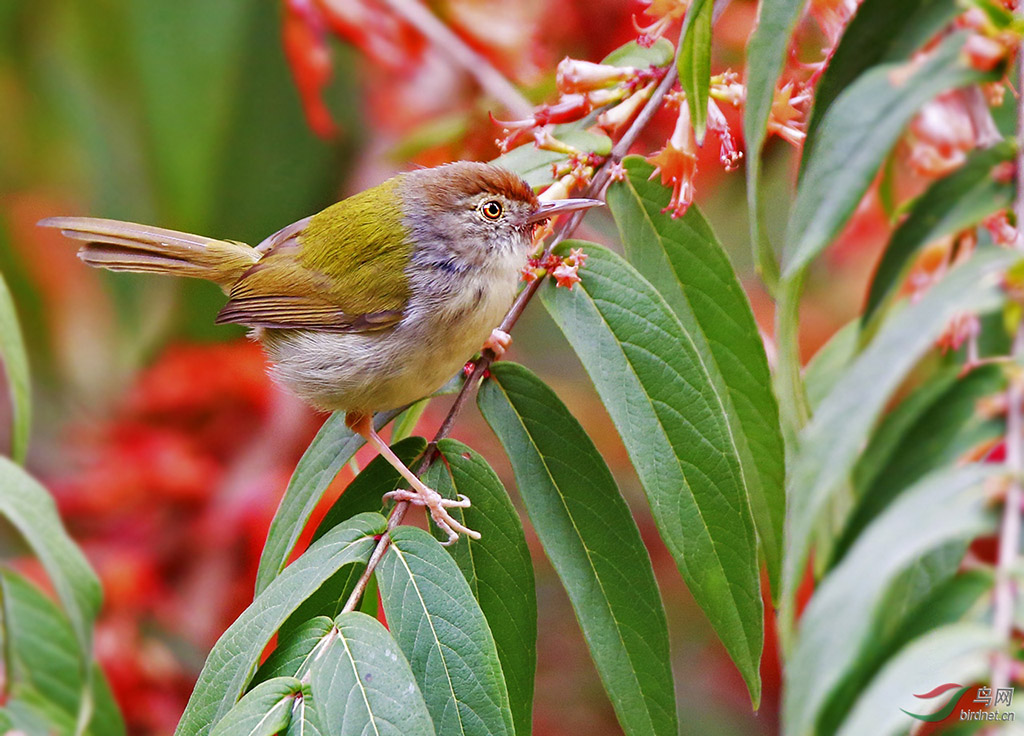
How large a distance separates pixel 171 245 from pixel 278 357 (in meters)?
0.50

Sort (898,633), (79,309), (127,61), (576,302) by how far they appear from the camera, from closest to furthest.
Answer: (898,633) < (576,302) < (127,61) < (79,309)

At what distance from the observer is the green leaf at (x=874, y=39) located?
1268mm

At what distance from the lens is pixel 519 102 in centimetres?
299

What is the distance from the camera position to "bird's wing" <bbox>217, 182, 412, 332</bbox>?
2.67 meters

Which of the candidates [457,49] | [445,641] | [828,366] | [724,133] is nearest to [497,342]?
[724,133]

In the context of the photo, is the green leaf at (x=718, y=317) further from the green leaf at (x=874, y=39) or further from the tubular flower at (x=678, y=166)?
the green leaf at (x=874, y=39)

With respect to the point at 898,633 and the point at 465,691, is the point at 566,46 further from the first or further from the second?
the point at 898,633

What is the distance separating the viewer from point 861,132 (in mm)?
1162

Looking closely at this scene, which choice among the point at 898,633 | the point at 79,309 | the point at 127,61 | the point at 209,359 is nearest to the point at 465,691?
the point at 898,633

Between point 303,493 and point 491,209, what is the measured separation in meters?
0.99

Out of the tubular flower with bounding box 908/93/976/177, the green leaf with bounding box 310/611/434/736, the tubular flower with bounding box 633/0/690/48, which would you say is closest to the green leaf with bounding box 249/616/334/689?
the green leaf with bounding box 310/611/434/736

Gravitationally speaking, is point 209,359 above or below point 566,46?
below

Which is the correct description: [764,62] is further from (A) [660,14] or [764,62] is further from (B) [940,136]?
(B) [940,136]

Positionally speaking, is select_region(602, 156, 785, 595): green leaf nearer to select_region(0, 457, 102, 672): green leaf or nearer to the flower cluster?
the flower cluster
